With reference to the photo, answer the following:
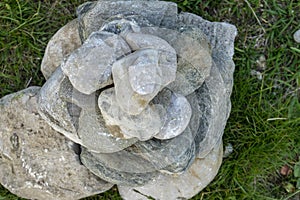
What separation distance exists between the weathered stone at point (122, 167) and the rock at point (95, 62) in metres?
0.41

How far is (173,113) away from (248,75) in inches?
39.9

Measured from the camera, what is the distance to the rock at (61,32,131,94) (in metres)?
1.52

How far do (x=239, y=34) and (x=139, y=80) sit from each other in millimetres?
1244

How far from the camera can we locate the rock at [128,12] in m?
1.86

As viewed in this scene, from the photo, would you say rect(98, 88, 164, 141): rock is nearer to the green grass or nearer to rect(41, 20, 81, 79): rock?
rect(41, 20, 81, 79): rock

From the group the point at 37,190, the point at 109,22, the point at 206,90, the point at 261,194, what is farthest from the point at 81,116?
the point at 261,194

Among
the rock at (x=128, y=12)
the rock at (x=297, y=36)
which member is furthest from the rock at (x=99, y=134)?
the rock at (x=297, y=36)

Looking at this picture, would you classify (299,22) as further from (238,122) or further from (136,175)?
(136,175)

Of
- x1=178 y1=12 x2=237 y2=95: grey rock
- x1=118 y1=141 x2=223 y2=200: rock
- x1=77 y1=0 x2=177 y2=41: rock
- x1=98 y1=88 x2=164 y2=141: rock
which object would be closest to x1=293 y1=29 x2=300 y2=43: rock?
x1=178 y1=12 x2=237 y2=95: grey rock

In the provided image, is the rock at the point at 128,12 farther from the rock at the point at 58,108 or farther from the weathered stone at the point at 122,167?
the weathered stone at the point at 122,167

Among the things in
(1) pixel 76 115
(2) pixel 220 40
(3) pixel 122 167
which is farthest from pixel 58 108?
(2) pixel 220 40

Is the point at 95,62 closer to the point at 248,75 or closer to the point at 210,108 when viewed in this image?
the point at 210,108

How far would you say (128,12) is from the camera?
1.87 meters

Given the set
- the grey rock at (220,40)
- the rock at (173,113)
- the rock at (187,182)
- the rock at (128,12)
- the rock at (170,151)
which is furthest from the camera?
the rock at (187,182)
